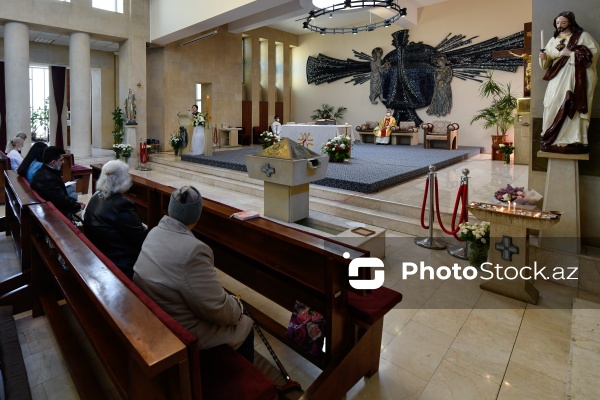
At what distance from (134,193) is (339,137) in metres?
5.28

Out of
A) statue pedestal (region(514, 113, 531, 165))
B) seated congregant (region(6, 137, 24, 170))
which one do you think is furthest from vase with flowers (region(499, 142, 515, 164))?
seated congregant (region(6, 137, 24, 170))

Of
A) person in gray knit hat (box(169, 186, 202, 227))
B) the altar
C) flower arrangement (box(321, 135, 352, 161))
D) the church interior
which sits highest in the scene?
the altar

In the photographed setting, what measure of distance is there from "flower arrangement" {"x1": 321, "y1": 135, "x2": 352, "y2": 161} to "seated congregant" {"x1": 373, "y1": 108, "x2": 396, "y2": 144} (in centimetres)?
486

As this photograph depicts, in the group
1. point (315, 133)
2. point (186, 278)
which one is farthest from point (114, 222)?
point (315, 133)

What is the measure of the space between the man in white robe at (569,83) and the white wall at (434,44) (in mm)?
8559

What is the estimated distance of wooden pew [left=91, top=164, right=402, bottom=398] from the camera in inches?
79.2

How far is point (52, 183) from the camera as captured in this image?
3.84 meters

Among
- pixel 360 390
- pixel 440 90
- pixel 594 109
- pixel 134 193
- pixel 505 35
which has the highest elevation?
pixel 505 35

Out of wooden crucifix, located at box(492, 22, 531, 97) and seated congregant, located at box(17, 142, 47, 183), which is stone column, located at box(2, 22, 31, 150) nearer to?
seated congregant, located at box(17, 142, 47, 183)

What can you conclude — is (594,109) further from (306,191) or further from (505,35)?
(505,35)

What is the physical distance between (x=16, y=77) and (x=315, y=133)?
24.8 ft

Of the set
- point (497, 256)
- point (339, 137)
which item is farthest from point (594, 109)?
point (339, 137)

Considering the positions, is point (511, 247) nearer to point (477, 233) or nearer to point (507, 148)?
point (477, 233)

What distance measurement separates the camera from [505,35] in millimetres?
11289
